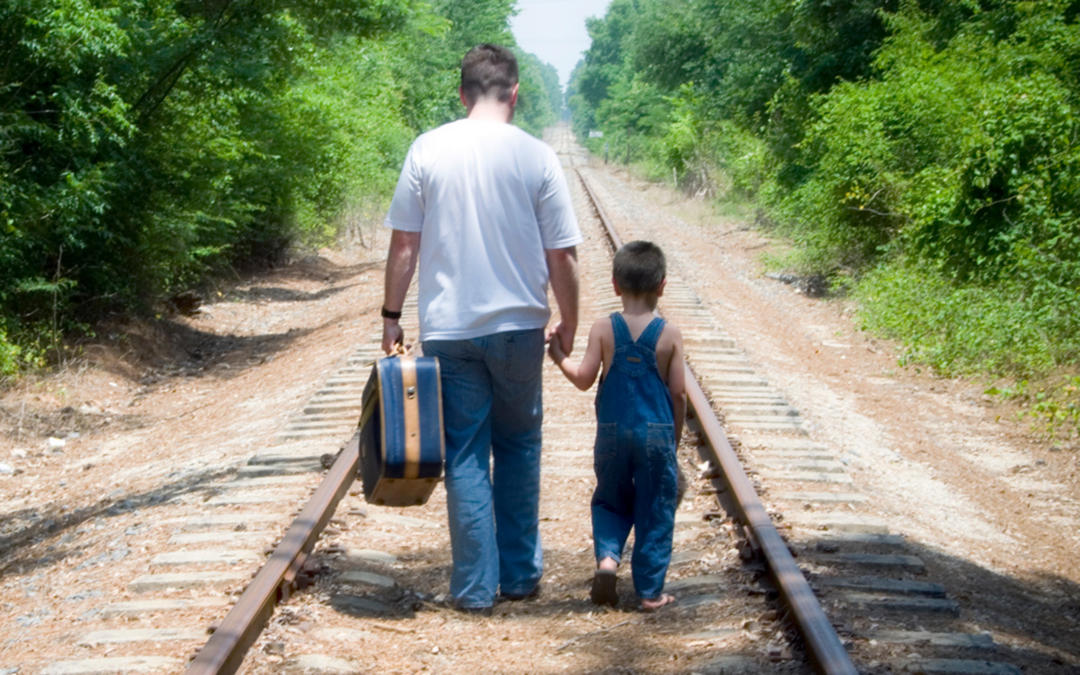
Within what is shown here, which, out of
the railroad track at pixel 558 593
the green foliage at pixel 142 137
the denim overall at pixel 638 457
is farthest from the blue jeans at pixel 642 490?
the green foliage at pixel 142 137

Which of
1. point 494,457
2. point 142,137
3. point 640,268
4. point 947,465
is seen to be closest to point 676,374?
point 640,268

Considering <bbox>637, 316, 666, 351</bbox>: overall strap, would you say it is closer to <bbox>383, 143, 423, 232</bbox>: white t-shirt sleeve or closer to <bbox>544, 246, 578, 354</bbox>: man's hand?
<bbox>544, 246, 578, 354</bbox>: man's hand

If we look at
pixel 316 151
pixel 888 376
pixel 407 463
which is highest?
pixel 316 151

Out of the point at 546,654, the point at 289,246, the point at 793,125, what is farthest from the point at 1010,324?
the point at 289,246

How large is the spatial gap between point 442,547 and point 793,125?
51.2 feet

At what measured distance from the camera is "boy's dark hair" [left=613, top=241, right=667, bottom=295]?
12.4ft

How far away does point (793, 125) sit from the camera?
18.8 meters

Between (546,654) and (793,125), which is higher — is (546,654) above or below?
below

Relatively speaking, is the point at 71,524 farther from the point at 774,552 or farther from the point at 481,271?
the point at 774,552

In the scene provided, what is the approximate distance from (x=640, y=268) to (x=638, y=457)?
0.69m

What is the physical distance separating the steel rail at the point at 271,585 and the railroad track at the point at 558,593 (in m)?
0.01

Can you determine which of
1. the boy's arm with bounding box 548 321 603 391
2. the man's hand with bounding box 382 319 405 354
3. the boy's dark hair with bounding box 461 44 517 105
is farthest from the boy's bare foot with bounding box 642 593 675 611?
the boy's dark hair with bounding box 461 44 517 105

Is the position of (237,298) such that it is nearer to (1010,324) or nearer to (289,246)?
(289,246)

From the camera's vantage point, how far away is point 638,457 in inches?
153
